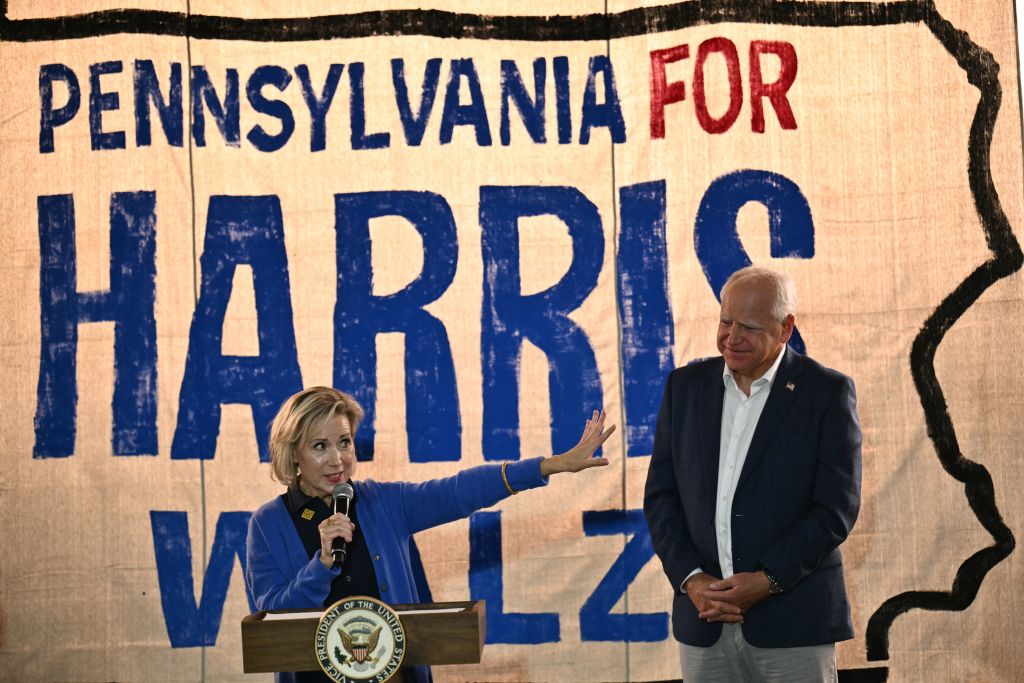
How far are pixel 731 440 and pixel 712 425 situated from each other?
0.20 ft

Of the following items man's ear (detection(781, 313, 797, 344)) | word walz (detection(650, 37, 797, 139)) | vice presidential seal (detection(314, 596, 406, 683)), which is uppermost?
word walz (detection(650, 37, 797, 139))

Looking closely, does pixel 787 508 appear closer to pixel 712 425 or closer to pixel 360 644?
pixel 712 425

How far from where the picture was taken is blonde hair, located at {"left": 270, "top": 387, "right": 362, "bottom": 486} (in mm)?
2947

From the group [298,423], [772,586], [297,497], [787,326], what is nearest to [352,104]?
[298,423]

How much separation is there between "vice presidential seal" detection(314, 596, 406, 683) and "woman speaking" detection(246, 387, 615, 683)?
0.86 feet

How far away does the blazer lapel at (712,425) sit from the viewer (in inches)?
114

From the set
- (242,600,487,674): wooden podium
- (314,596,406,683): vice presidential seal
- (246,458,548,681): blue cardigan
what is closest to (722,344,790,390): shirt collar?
(246,458,548,681): blue cardigan

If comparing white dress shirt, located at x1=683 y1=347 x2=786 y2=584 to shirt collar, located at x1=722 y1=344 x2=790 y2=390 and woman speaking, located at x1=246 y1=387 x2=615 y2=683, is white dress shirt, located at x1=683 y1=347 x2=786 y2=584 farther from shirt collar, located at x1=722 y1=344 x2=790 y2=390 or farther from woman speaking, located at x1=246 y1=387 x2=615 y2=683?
woman speaking, located at x1=246 y1=387 x2=615 y2=683

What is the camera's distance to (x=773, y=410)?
2.86 metres

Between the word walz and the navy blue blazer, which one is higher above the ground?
the word walz

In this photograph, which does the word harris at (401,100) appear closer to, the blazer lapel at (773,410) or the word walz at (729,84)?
the word walz at (729,84)

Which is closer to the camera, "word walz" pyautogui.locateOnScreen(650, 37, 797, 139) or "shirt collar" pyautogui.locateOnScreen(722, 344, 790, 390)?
"shirt collar" pyautogui.locateOnScreen(722, 344, 790, 390)

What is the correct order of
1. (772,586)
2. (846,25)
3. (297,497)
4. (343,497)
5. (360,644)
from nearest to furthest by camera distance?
(360,644) → (772,586) → (343,497) → (297,497) → (846,25)

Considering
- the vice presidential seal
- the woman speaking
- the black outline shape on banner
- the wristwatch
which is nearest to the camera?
the vice presidential seal
